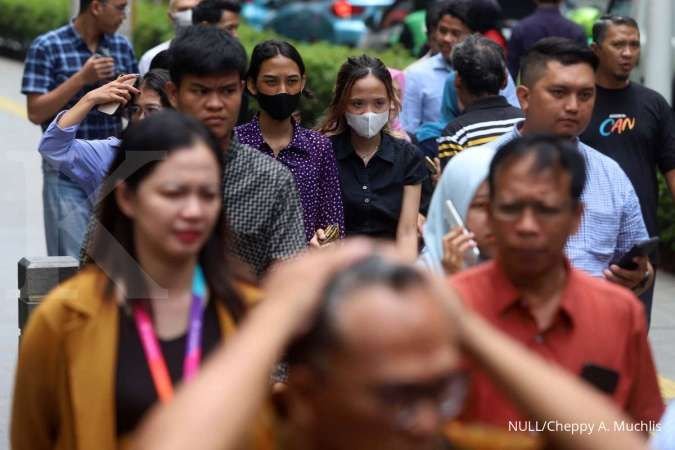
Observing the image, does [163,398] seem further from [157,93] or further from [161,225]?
[157,93]

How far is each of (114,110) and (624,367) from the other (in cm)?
325

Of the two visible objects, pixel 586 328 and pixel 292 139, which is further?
pixel 292 139

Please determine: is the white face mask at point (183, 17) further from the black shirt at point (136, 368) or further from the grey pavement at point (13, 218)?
the black shirt at point (136, 368)

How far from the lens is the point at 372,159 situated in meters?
7.21

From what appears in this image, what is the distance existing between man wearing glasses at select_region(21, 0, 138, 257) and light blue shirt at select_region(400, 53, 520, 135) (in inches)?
63.0

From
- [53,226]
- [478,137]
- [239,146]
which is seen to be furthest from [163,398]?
[53,226]

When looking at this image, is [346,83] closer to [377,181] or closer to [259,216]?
[377,181]

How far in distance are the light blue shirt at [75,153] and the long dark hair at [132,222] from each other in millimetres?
2178

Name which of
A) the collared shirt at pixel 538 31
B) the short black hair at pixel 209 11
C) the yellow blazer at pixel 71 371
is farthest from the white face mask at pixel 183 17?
the yellow blazer at pixel 71 371

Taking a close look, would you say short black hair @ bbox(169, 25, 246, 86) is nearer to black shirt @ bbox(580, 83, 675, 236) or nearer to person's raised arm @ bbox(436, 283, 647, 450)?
black shirt @ bbox(580, 83, 675, 236)

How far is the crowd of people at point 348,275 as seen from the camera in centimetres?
226

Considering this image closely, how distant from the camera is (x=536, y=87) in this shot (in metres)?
5.63

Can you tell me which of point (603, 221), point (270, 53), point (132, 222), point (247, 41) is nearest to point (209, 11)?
point (270, 53)

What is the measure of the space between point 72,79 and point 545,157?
189 inches
